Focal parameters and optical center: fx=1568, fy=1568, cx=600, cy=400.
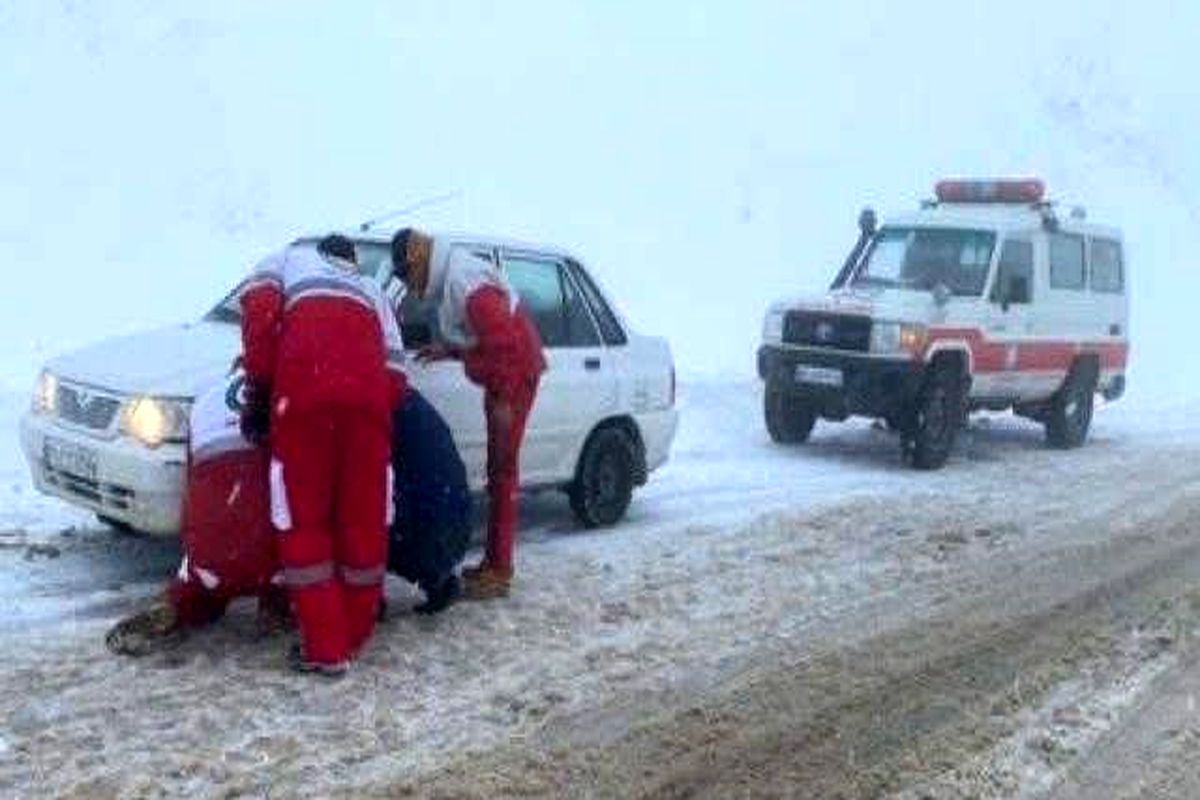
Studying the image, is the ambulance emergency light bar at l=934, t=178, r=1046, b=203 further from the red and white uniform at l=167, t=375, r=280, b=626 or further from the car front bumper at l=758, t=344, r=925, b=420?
the red and white uniform at l=167, t=375, r=280, b=626

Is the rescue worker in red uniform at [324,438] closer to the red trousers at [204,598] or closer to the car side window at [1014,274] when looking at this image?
the red trousers at [204,598]

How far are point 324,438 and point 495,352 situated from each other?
4.64 feet

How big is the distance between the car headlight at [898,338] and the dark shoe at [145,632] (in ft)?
23.2

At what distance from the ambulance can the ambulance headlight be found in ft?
21.6

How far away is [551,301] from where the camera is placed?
866 cm

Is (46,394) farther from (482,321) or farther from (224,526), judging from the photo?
(482,321)

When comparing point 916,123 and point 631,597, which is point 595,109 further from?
point 631,597

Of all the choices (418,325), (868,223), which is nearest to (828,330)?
(868,223)

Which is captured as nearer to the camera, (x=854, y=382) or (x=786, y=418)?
(x=854, y=382)

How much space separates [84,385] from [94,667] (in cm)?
163

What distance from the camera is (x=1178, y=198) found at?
93.1 feet

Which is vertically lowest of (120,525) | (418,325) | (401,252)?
(120,525)

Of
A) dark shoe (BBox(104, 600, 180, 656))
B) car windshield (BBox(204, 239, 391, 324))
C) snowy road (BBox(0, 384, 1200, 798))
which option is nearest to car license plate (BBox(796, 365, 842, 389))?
Result: snowy road (BBox(0, 384, 1200, 798))

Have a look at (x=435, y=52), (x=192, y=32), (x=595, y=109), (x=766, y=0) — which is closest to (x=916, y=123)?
(x=766, y=0)
